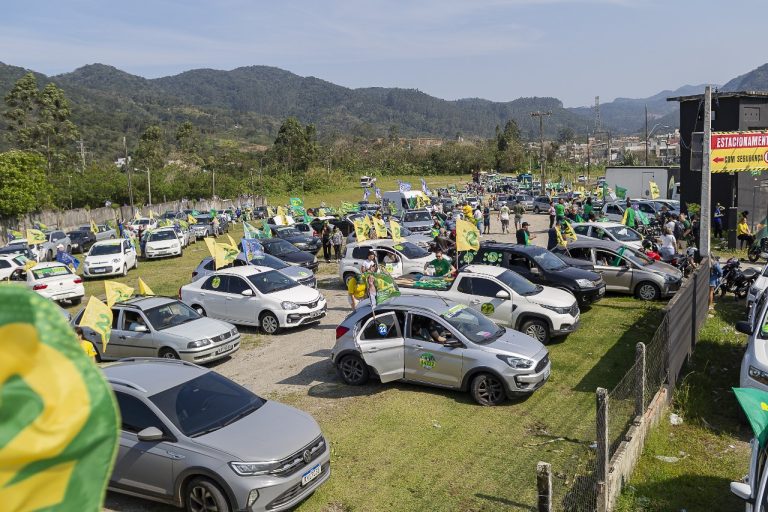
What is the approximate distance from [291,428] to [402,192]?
3687 centimetres

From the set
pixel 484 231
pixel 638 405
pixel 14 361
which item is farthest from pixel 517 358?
pixel 484 231

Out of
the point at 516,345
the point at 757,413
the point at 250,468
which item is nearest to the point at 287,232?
the point at 516,345

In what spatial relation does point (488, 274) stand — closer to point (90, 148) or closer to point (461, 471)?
point (461, 471)

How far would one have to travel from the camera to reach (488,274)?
46.8 feet

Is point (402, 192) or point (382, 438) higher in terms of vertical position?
point (402, 192)

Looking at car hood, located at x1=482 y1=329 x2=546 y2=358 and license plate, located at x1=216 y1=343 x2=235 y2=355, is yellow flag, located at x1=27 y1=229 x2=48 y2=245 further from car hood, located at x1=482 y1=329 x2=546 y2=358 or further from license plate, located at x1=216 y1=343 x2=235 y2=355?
car hood, located at x1=482 y1=329 x2=546 y2=358

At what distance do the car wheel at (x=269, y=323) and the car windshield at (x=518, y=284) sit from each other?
5540mm

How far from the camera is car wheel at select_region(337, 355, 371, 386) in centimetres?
1165

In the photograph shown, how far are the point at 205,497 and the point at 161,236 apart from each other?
27.0 meters

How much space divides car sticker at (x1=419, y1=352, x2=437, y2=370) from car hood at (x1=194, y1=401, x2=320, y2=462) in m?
3.17

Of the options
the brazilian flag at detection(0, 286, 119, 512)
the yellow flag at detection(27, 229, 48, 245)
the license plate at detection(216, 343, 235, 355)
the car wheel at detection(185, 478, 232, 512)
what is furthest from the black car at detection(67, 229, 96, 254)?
the brazilian flag at detection(0, 286, 119, 512)

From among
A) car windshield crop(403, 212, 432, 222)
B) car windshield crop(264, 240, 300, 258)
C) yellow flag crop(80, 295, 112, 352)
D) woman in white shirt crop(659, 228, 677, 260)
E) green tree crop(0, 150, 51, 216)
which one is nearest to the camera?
yellow flag crop(80, 295, 112, 352)

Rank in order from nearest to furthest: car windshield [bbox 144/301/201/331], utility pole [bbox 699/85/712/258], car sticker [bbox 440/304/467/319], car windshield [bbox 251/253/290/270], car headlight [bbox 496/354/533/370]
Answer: car headlight [bbox 496/354/533/370] → car sticker [bbox 440/304/467/319] → car windshield [bbox 144/301/201/331] → utility pole [bbox 699/85/712/258] → car windshield [bbox 251/253/290/270]

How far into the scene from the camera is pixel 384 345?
11.4m
